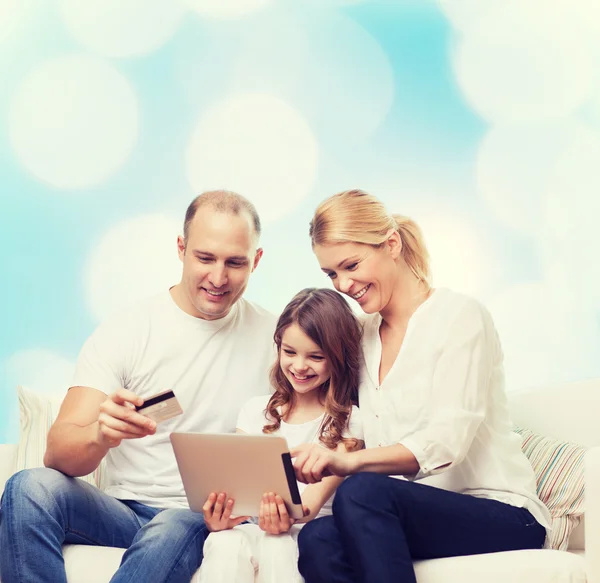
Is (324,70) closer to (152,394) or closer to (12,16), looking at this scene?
(12,16)

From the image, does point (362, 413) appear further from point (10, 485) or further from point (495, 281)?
point (495, 281)

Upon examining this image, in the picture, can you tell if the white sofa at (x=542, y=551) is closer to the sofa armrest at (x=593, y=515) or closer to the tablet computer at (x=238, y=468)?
the sofa armrest at (x=593, y=515)

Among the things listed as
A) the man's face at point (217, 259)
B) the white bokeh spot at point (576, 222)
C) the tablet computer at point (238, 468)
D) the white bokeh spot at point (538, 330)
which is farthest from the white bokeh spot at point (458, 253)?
the tablet computer at point (238, 468)

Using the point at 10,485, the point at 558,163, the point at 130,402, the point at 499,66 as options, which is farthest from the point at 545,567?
the point at 499,66

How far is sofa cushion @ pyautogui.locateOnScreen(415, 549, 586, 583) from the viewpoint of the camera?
178 cm

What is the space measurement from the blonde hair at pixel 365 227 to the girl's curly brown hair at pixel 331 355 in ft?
0.63

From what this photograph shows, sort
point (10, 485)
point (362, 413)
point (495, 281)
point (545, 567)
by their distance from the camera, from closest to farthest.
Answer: point (545, 567) → point (10, 485) → point (362, 413) → point (495, 281)

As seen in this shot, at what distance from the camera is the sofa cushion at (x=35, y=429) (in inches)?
102

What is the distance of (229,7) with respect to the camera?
3.85 m

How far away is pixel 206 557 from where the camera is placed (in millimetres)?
1933

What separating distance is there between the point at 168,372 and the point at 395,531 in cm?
89

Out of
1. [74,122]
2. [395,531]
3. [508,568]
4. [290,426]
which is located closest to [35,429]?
[290,426]

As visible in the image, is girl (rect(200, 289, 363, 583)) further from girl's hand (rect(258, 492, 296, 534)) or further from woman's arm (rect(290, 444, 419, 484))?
woman's arm (rect(290, 444, 419, 484))

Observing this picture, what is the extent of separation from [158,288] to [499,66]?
1828 mm
